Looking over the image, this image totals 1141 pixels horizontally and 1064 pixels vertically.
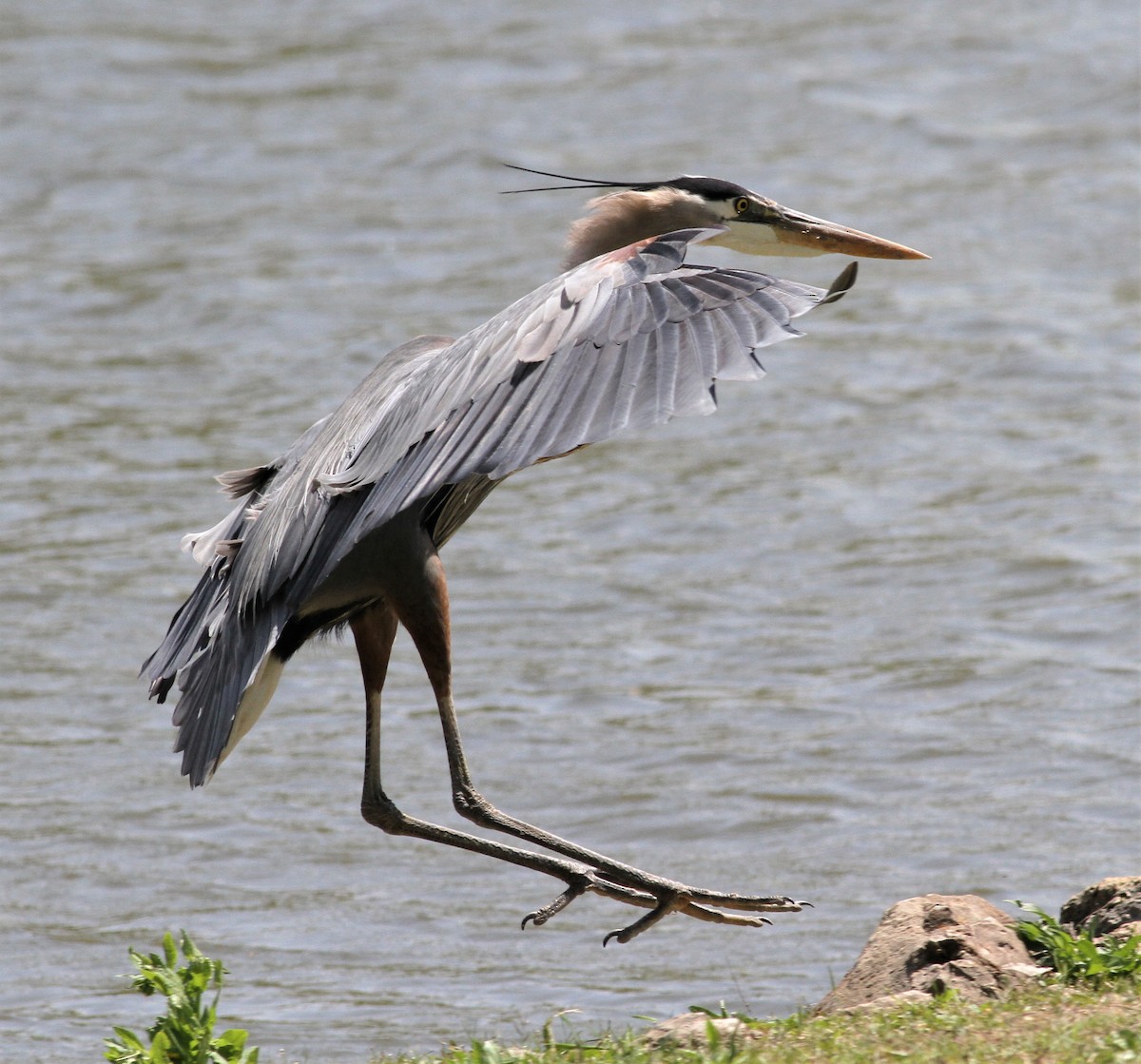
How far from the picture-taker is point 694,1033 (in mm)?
4422

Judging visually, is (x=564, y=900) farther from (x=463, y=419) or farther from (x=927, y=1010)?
(x=463, y=419)

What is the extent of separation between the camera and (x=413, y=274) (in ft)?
44.7

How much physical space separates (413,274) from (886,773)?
682 cm

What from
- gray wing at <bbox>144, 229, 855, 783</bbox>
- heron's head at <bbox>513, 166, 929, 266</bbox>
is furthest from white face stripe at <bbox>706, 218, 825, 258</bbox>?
gray wing at <bbox>144, 229, 855, 783</bbox>

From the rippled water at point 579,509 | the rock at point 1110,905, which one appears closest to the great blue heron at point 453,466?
the rock at point 1110,905

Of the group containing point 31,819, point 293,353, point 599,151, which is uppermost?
point 599,151

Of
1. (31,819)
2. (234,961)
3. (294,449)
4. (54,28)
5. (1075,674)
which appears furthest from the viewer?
(54,28)

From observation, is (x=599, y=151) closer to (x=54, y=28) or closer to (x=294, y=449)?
(x=54, y=28)

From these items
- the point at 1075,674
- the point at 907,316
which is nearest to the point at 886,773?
the point at 1075,674

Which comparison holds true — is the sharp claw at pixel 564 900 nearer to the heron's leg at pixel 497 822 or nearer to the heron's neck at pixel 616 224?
the heron's leg at pixel 497 822

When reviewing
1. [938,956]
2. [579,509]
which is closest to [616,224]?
[938,956]

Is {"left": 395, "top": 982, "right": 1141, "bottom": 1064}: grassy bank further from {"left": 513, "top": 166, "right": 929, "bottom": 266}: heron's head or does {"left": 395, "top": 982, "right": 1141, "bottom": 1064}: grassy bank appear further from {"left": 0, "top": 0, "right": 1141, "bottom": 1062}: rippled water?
{"left": 513, "top": 166, "right": 929, "bottom": 266}: heron's head

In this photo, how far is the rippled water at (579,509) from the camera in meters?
6.95

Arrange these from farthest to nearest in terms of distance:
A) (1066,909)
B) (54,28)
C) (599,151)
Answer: (54,28), (599,151), (1066,909)
